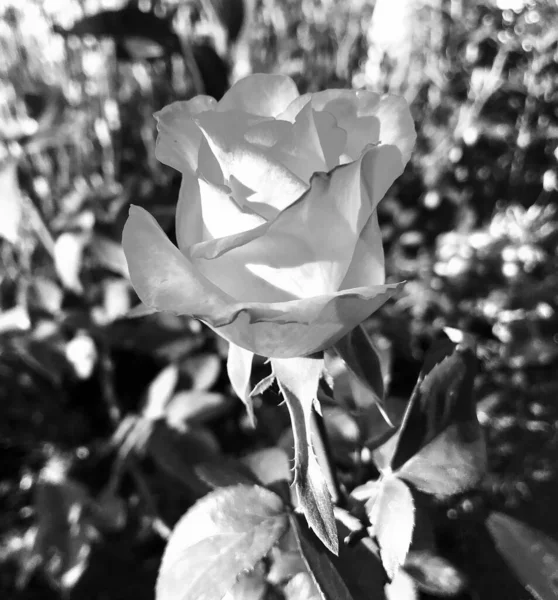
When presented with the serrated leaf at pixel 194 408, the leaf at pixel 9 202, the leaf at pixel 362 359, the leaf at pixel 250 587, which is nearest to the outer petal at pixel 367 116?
the leaf at pixel 362 359

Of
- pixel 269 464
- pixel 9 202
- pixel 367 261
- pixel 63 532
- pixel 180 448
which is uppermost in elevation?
pixel 367 261

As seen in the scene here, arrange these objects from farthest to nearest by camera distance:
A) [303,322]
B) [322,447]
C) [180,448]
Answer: [180,448]
[322,447]
[303,322]

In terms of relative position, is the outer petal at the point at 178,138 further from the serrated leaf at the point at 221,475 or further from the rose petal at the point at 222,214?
the serrated leaf at the point at 221,475

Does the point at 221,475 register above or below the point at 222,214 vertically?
below

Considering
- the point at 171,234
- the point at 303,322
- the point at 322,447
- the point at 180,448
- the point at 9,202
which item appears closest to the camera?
the point at 303,322

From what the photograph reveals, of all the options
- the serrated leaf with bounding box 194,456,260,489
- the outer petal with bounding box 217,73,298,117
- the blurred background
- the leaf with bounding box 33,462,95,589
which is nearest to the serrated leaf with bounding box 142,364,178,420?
the blurred background

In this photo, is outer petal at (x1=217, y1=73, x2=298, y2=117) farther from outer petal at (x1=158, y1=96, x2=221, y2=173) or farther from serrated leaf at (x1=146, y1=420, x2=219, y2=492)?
serrated leaf at (x1=146, y1=420, x2=219, y2=492)

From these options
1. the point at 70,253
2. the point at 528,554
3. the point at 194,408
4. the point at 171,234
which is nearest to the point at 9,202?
the point at 70,253

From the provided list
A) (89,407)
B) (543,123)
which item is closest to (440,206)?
(543,123)

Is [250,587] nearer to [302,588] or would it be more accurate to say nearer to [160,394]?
[302,588]
